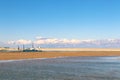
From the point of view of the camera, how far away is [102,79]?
107ft

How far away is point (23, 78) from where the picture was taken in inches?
1308

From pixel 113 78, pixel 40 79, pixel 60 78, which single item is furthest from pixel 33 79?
pixel 113 78

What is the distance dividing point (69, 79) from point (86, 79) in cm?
183

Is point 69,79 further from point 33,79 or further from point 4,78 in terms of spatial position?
point 4,78

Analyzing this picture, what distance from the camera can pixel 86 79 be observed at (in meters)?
32.5

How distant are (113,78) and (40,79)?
26.1 ft

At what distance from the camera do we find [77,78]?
33.2 meters

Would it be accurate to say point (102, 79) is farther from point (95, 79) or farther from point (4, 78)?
point (4, 78)

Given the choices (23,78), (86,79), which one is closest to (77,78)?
(86,79)

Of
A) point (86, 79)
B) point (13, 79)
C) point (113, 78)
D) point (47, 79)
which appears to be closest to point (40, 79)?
point (47, 79)

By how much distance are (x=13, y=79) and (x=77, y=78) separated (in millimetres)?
6922

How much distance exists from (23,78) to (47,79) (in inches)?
111

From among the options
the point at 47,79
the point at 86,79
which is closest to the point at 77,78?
the point at 86,79

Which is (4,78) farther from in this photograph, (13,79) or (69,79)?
(69,79)
